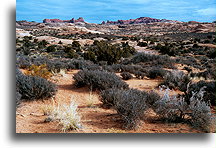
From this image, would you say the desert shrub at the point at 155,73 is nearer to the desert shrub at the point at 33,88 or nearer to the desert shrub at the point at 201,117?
the desert shrub at the point at 33,88

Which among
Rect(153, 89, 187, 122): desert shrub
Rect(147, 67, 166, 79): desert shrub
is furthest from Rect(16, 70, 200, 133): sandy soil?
Rect(147, 67, 166, 79): desert shrub

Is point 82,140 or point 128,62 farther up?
point 128,62

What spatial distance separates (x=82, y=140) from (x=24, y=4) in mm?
2993

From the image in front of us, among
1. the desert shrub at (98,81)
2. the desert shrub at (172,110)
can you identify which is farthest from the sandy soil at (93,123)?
the desert shrub at (98,81)

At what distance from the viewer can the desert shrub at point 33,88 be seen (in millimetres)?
5418

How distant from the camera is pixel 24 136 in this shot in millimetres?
3545

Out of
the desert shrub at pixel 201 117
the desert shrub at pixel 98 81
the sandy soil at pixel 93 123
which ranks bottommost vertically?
the sandy soil at pixel 93 123

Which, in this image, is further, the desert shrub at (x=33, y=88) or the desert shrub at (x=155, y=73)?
the desert shrub at (x=155, y=73)

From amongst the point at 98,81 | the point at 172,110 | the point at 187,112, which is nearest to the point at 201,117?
the point at 187,112

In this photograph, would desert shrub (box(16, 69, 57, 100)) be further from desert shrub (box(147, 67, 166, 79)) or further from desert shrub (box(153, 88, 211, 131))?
desert shrub (box(147, 67, 166, 79))

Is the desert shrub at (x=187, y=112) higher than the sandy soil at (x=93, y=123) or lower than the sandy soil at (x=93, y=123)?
higher

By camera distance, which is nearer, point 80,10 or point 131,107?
point 131,107
